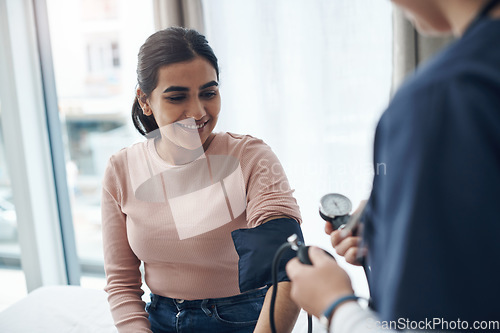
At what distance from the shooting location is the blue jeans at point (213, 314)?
1183mm

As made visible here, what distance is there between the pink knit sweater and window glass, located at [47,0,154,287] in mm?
926

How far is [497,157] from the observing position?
0.43m

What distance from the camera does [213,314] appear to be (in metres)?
1.19

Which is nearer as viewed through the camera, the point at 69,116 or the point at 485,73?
the point at 485,73

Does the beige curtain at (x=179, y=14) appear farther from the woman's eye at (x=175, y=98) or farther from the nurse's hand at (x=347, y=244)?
the nurse's hand at (x=347, y=244)

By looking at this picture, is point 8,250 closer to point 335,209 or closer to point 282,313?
point 282,313

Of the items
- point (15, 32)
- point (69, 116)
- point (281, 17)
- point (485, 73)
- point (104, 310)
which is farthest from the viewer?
point (69, 116)

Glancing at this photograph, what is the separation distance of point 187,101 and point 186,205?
30cm

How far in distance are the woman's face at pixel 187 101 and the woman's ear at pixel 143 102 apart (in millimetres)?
28

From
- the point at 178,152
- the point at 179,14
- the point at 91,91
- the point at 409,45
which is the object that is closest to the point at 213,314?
the point at 178,152

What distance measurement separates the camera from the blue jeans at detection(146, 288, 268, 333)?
1183 mm

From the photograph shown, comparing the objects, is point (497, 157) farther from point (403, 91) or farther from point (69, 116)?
point (69, 116)

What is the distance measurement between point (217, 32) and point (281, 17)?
0.95 ft

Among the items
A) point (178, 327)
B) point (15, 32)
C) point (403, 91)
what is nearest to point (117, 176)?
point (178, 327)
